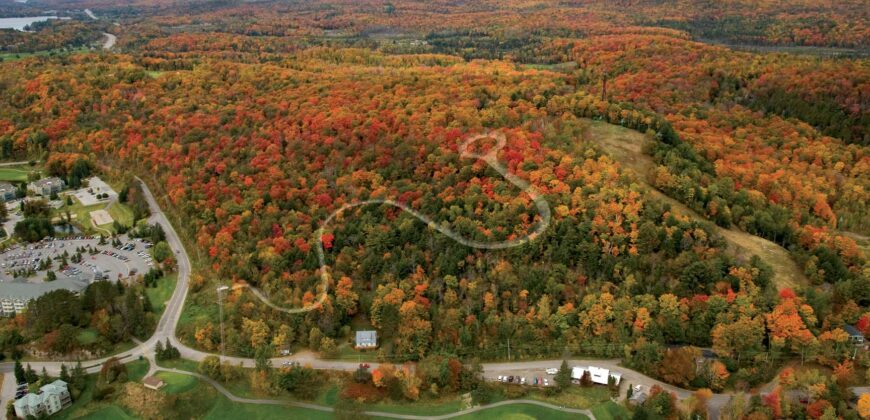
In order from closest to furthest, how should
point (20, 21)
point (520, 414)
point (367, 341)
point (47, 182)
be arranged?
point (520, 414)
point (367, 341)
point (47, 182)
point (20, 21)

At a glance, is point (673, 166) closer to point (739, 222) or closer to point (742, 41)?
point (739, 222)

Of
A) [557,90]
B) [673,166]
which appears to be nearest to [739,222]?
[673,166]

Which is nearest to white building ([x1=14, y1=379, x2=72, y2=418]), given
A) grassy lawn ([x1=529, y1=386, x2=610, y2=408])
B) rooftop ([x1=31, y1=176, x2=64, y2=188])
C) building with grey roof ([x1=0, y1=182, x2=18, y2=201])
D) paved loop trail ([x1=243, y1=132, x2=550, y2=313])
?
paved loop trail ([x1=243, y1=132, x2=550, y2=313])

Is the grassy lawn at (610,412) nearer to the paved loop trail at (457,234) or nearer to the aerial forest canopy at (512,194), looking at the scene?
the aerial forest canopy at (512,194)

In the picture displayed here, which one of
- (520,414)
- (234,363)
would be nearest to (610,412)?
(520,414)

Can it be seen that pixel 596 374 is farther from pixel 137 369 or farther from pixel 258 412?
pixel 137 369

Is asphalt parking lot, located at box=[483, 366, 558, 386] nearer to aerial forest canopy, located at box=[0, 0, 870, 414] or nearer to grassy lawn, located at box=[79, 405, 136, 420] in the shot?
aerial forest canopy, located at box=[0, 0, 870, 414]
